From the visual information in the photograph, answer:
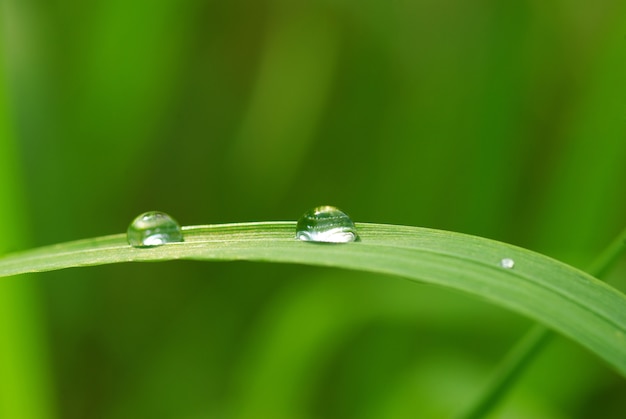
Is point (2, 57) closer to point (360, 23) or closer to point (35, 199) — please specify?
point (35, 199)

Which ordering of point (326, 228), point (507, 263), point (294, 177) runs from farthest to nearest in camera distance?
point (294, 177) < point (326, 228) < point (507, 263)

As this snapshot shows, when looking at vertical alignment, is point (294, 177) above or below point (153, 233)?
above

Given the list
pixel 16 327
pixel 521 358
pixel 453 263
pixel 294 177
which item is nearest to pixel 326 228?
pixel 453 263

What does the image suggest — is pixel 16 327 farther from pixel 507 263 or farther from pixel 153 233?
pixel 507 263

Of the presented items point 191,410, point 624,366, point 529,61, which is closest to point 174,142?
point 191,410

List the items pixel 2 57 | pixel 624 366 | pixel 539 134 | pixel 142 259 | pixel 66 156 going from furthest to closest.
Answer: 1. pixel 539 134
2. pixel 66 156
3. pixel 2 57
4. pixel 142 259
5. pixel 624 366

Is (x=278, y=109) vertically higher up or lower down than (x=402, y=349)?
higher up

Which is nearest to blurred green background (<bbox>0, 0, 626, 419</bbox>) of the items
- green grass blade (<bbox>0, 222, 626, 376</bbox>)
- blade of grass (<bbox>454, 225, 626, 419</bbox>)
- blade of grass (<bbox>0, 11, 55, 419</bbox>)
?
blade of grass (<bbox>0, 11, 55, 419</bbox>)

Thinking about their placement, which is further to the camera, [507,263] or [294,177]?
[294,177]
